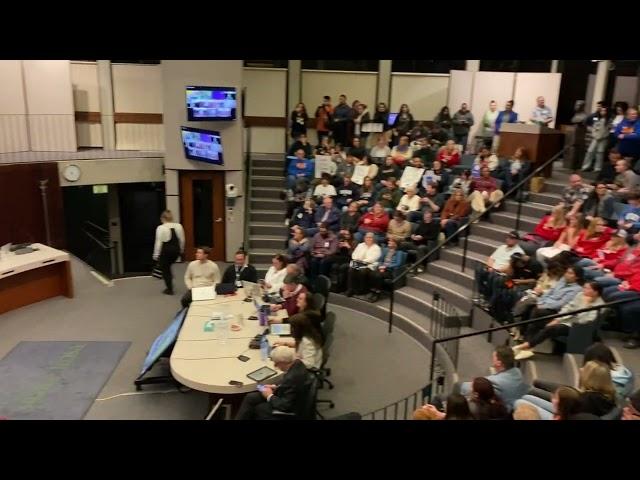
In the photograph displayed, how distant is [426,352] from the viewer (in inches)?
321

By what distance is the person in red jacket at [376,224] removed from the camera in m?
10.2

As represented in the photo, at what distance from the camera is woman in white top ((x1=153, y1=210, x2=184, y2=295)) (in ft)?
33.1

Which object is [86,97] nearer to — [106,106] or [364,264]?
[106,106]

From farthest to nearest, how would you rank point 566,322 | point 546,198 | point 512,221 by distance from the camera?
1. point 546,198
2. point 512,221
3. point 566,322

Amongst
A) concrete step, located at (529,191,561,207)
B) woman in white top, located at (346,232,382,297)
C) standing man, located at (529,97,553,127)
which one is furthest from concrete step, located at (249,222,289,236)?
standing man, located at (529,97,553,127)

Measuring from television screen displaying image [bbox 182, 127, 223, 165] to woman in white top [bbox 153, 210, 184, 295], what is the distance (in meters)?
2.01

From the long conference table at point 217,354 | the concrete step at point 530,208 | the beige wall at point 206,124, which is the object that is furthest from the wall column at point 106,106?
the concrete step at point 530,208

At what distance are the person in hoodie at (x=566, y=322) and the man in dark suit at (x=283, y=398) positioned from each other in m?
2.64

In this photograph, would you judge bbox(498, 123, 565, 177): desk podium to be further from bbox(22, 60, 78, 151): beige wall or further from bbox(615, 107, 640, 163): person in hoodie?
bbox(22, 60, 78, 151): beige wall

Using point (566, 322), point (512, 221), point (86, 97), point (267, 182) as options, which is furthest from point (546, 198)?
point (86, 97)

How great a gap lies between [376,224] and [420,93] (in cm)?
634

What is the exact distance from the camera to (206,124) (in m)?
11.8

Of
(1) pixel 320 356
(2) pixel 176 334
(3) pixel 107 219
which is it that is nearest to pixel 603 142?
(1) pixel 320 356

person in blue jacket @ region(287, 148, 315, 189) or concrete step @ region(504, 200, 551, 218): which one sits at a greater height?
person in blue jacket @ region(287, 148, 315, 189)
